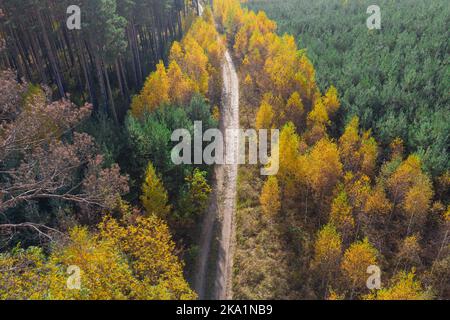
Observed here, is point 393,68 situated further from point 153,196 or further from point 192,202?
point 153,196

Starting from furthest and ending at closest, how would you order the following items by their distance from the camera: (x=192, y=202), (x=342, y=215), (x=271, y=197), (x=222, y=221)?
(x=222, y=221)
(x=192, y=202)
(x=271, y=197)
(x=342, y=215)

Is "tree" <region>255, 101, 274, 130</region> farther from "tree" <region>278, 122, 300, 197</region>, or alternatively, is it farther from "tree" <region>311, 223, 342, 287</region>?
"tree" <region>311, 223, 342, 287</region>

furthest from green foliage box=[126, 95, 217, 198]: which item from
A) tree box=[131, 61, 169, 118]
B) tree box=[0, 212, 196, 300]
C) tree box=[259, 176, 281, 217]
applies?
tree box=[0, 212, 196, 300]

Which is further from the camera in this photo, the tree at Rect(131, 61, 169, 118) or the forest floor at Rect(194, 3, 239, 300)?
the tree at Rect(131, 61, 169, 118)

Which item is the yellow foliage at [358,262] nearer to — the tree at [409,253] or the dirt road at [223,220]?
the tree at [409,253]

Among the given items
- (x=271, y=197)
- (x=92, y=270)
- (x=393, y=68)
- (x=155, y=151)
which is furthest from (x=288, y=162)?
(x=393, y=68)

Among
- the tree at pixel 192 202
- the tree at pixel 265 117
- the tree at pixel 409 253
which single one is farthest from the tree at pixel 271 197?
the tree at pixel 409 253
